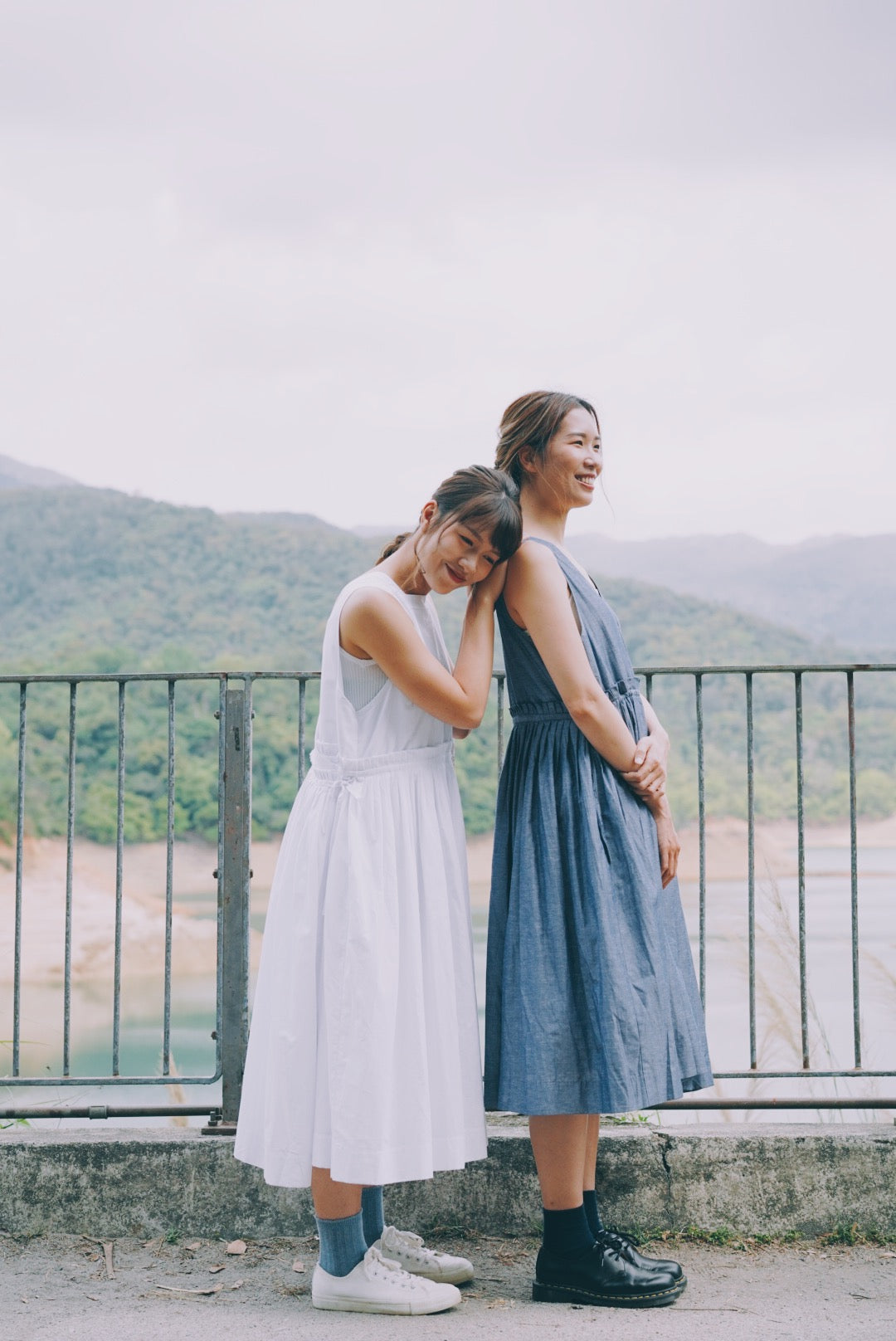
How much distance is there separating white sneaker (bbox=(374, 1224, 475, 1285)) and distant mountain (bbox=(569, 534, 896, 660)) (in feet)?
168

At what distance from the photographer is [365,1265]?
7.95 feet

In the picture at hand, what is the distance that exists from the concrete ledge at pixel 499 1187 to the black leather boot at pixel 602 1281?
0.41m

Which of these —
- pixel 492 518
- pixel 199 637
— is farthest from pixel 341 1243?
pixel 199 637

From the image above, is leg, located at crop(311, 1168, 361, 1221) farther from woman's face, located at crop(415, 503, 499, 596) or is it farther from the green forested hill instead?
the green forested hill

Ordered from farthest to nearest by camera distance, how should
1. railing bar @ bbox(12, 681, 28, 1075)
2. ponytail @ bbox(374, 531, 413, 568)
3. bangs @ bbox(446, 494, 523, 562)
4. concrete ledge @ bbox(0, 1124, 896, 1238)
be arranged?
railing bar @ bbox(12, 681, 28, 1075) → concrete ledge @ bbox(0, 1124, 896, 1238) → ponytail @ bbox(374, 531, 413, 568) → bangs @ bbox(446, 494, 523, 562)

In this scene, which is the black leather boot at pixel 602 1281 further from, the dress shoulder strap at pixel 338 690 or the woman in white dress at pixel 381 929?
the dress shoulder strap at pixel 338 690

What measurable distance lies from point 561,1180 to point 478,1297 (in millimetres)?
348

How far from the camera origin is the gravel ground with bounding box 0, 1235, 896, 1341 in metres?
2.35

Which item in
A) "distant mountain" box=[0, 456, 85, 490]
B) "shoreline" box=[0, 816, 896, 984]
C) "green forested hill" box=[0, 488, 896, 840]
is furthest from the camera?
"distant mountain" box=[0, 456, 85, 490]

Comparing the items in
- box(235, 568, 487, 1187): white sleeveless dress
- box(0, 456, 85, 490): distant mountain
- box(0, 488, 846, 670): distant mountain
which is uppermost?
box(0, 456, 85, 490): distant mountain

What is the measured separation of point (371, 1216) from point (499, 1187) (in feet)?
1.49

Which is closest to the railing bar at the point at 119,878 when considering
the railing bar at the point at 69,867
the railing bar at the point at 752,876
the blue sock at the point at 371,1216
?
the railing bar at the point at 69,867

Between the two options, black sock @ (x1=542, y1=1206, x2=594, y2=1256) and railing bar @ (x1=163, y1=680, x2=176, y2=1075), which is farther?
railing bar @ (x1=163, y1=680, x2=176, y2=1075)

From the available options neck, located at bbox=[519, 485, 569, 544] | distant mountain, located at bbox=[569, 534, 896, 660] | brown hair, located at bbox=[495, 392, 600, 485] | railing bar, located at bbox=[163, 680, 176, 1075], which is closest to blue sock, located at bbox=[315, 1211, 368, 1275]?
railing bar, located at bbox=[163, 680, 176, 1075]
